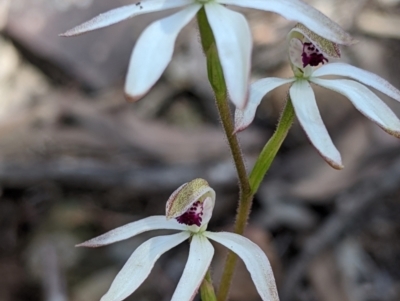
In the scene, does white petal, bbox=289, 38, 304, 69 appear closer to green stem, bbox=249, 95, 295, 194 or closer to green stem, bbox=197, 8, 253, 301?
green stem, bbox=249, 95, 295, 194

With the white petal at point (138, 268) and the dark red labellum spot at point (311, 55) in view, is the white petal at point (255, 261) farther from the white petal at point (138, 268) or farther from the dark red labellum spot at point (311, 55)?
the dark red labellum spot at point (311, 55)

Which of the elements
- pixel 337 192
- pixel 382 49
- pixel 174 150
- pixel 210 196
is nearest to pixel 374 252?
pixel 337 192

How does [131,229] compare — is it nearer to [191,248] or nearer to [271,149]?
[191,248]

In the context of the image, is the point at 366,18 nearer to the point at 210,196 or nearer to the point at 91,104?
the point at 91,104

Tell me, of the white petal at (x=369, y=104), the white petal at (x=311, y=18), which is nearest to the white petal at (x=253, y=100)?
the white petal at (x=369, y=104)

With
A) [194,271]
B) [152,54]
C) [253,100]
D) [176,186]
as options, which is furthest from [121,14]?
[176,186]

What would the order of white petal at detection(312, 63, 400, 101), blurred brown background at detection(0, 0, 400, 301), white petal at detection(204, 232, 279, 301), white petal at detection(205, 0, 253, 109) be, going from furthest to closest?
1. blurred brown background at detection(0, 0, 400, 301)
2. white petal at detection(312, 63, 400, 101)
3. white petal at detection(204, 232, 279, 301)
4. white petal at detection(205, 0, 253, 109)

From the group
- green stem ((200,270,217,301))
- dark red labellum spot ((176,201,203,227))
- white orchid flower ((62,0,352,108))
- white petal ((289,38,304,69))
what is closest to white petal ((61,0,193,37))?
white orchid flower ((62,0,352,108))
